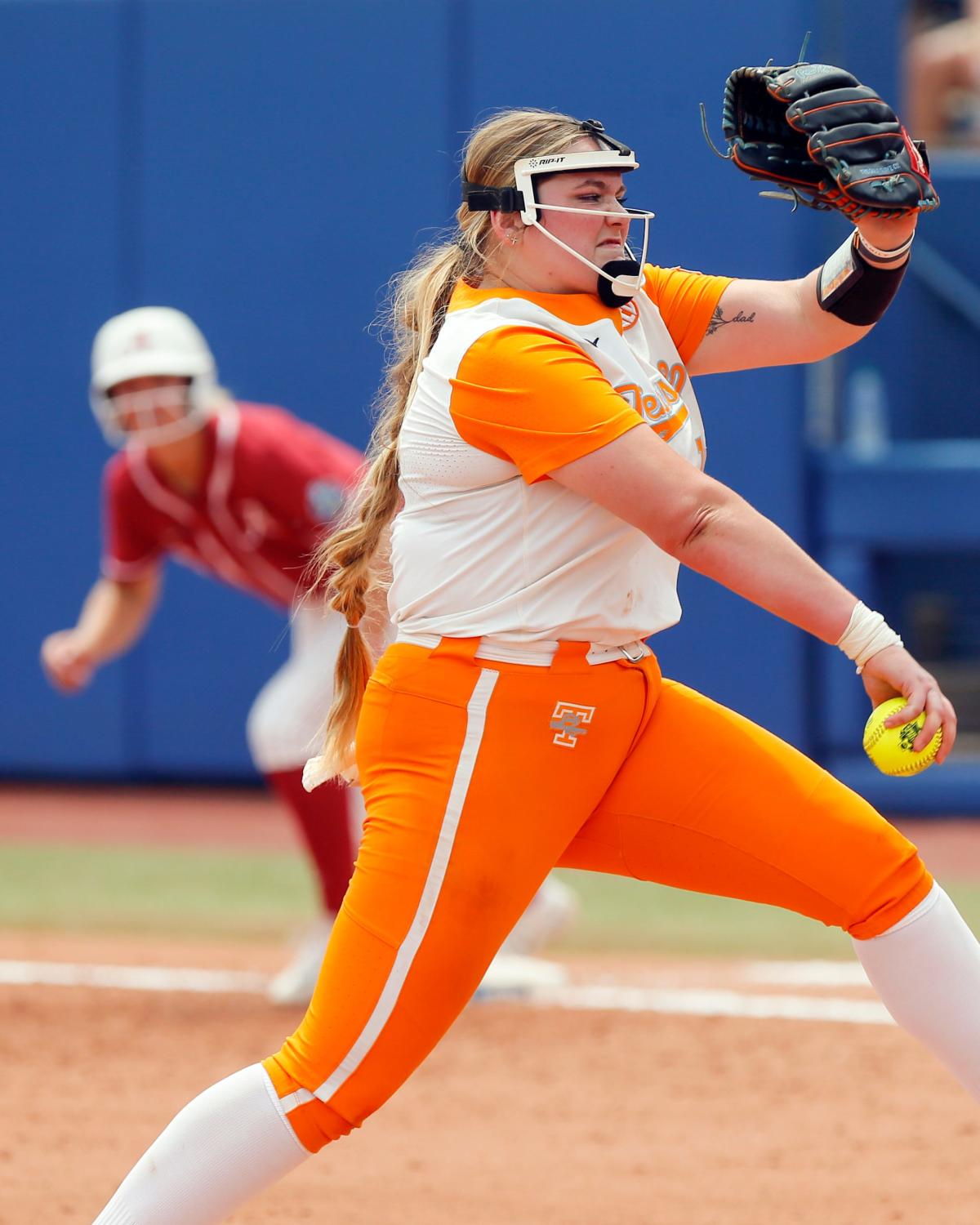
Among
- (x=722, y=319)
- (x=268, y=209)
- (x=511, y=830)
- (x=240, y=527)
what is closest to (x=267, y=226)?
(x=268, y=209)

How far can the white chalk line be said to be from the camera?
545 centimetres

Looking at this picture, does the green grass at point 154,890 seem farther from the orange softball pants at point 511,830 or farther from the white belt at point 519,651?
the white belt at point 519,651

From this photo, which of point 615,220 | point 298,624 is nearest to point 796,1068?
point 298,624

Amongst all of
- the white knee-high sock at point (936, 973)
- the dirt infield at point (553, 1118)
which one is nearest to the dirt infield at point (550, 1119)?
the dirt infield at point (553, 1118)

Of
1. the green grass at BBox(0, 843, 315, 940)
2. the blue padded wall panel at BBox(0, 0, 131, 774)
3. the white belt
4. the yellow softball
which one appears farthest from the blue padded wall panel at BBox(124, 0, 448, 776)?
the yellow softball

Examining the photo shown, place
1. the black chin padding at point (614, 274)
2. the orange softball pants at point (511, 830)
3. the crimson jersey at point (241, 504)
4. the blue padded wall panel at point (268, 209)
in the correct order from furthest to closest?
the blue padded wall panel at point (268, 209)
the crimson jersey at point (241, 504)
the black chin padding at point (614, 274)
the orange softball pants at point (511, 830)

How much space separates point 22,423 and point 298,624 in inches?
169

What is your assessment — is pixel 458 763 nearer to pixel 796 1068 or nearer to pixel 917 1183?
pixel 917 1183

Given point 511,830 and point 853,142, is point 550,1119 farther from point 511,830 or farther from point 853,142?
point 853,142

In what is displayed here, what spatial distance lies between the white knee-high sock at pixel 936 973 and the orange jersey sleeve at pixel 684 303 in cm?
103

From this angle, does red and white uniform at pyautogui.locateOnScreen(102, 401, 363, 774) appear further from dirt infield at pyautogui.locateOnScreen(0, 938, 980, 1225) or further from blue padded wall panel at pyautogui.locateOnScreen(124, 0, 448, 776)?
blue padded wall panel at pyautogui.locateOnScreen(124, 0, 448, 776)

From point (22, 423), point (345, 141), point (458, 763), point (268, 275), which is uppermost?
point (458, 763)

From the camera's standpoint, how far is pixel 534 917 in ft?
18.9

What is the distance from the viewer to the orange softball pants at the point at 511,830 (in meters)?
2.82
